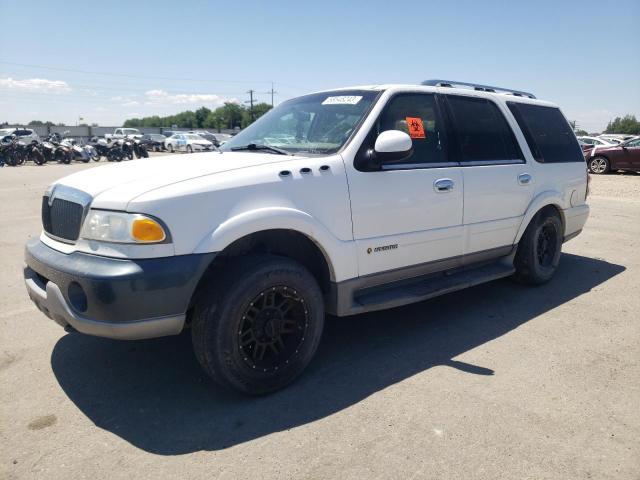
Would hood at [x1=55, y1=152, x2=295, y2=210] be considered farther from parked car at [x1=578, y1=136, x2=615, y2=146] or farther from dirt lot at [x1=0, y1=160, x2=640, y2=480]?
parked car at [x1=578, y1=136, x2=615, y2=146]

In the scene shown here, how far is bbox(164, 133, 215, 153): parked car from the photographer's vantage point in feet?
116

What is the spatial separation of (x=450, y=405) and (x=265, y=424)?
108cm

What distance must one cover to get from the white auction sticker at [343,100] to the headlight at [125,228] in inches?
71.9

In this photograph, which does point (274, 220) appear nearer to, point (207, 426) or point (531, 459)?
point (207, 426)

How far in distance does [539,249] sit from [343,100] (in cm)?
274

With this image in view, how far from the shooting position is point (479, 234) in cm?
409

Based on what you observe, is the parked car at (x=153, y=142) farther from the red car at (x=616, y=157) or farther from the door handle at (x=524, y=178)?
the door handle at (x=524, y=178)

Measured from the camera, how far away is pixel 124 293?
2.42 m

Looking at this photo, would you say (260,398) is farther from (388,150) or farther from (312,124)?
(312,124)

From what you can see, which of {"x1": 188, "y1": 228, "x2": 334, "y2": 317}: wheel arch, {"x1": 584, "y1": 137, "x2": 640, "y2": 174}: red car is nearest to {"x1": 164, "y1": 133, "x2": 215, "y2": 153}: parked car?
{"x1": 584, "y1": 137, "x2": 640, "y2": 174}: red car

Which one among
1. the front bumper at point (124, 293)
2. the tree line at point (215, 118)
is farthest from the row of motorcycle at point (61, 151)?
the tree line at point (215, 118)

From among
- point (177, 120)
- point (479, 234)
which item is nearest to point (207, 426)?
point (479, 234)

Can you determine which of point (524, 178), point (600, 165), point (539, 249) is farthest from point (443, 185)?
point (600, 165)

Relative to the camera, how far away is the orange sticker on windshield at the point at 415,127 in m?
3.63
